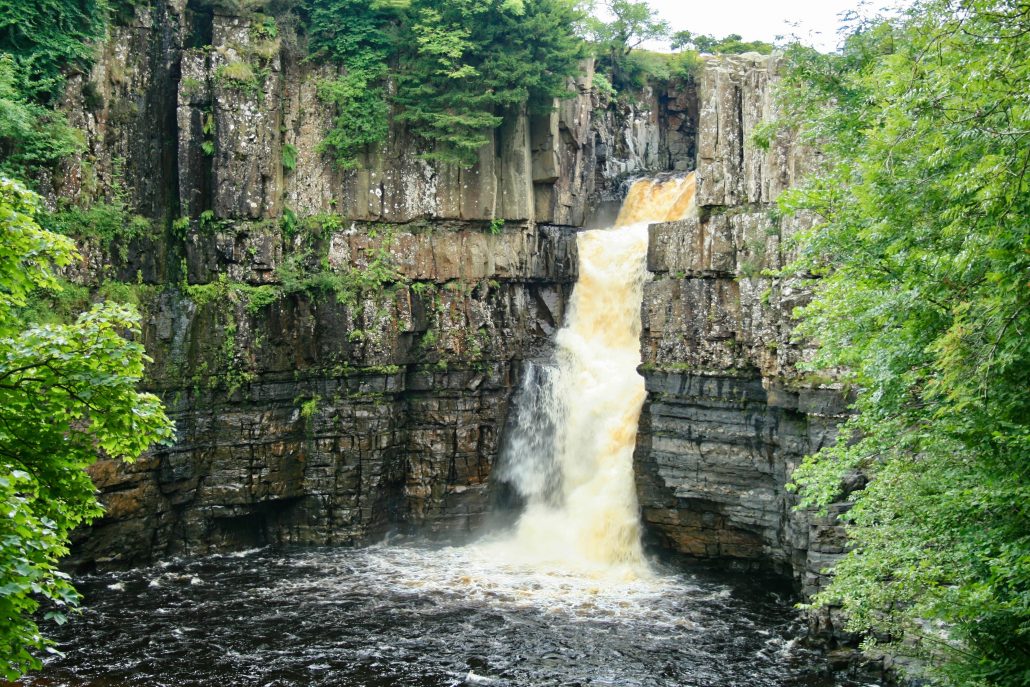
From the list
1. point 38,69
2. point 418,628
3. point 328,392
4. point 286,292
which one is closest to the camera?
point 418,628

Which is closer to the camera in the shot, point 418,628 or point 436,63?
point 418,628

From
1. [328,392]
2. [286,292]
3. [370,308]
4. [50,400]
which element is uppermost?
[286,292]

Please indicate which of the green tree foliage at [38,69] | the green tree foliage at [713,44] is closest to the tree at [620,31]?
the green tree foliage at [713,44]

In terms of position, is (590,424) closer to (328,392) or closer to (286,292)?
(328,392)

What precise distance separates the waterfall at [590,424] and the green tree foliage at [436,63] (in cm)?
644

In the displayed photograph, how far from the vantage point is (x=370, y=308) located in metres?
33.0

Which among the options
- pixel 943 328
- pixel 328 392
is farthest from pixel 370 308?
pixel 943 328

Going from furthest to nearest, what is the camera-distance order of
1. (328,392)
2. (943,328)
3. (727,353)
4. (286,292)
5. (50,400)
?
(328,392)
(286,292)
(727,353)
(943,328)
(50,400)

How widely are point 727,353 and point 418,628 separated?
12609 mm

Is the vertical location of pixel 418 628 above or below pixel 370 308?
below

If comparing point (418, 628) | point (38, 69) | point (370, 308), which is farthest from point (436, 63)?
point (418, 628)

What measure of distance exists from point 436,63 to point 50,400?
24.9 metres

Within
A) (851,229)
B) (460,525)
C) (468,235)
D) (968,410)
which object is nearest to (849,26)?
(851,229)

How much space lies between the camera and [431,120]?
3406 centimetres
